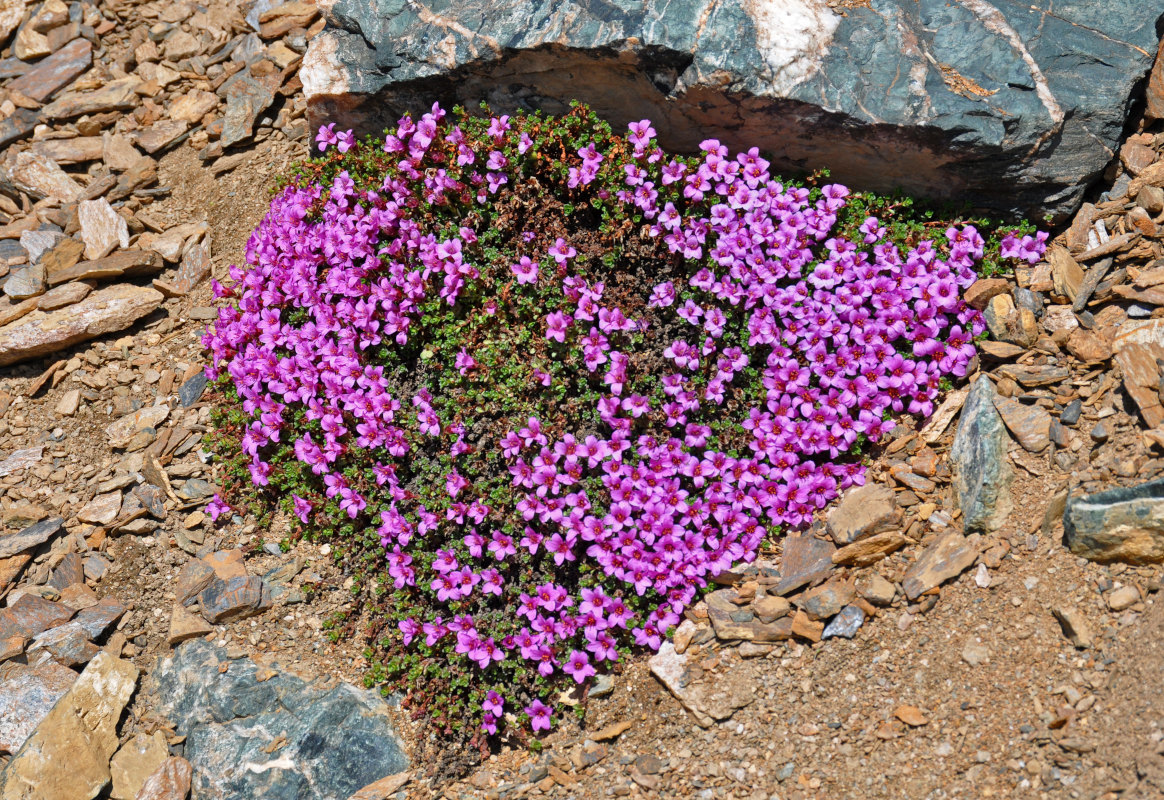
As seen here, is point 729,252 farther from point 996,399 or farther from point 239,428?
point 239,428

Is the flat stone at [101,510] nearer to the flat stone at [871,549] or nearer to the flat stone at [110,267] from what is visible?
the flat stone at [110,267]

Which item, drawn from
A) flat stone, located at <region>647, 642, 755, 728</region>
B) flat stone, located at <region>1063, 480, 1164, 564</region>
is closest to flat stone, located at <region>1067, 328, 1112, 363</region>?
flat stone, located at <region>1063, 480, 1164, 564</region>

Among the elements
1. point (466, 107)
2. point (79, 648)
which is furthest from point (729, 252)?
point (79, 648)

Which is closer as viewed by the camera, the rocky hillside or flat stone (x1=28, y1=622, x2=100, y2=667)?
the rocky hillside

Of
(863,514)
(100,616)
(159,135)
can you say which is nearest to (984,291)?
(863,514)

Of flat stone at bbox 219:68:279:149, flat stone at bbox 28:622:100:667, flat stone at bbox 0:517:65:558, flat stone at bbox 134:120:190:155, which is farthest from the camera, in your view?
flat stone at bbox 134:120:190:155

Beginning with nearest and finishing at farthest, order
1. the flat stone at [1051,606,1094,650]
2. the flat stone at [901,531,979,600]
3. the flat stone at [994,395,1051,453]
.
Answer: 1. the flat stone at [1051,606,1094,650]
2. the flat stone at [901,531,979,600]
3. the flat stone at [994,395,1051,453]

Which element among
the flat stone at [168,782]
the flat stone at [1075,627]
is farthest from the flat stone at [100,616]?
the flat stone at [1075,627]

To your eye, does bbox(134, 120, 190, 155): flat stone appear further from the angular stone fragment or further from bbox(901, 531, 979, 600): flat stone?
bbox(901, 531, 979, 600): flat stone
